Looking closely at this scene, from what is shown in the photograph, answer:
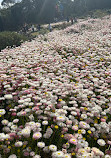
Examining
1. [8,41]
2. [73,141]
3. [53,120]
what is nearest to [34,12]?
[8,41]

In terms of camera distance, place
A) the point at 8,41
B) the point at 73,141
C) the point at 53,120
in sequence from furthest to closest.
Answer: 1. the point at 8,41
2. the point at 53,120
3. the point at 73,141

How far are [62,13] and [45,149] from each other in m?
44.7

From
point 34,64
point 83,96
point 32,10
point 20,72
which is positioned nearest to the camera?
point 83,96

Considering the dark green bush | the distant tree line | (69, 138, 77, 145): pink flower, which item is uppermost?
the distant tree line

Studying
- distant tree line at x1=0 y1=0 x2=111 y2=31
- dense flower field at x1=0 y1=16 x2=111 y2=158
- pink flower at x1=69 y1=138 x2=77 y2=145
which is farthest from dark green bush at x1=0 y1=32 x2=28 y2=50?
distant tree line at x1=0 y1=0 x2=111 y2=31

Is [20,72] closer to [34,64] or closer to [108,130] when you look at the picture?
[34,64]

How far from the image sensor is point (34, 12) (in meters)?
38.9

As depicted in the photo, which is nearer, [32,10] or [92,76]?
[92,76]

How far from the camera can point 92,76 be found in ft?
15.6

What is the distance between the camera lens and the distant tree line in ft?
121

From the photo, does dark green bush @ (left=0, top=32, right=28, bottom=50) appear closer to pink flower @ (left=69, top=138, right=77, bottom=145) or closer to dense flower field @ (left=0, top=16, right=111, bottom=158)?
dense flower field @ (left=0, top=16, right=111, bottom=158)

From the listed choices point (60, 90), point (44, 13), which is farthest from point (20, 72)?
point (44, 13)

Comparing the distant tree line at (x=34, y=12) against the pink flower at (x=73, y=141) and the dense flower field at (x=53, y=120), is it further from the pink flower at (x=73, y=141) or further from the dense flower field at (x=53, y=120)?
the pink flower at (x=73, y=141)

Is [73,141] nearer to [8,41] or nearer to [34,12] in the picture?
[8,41]
